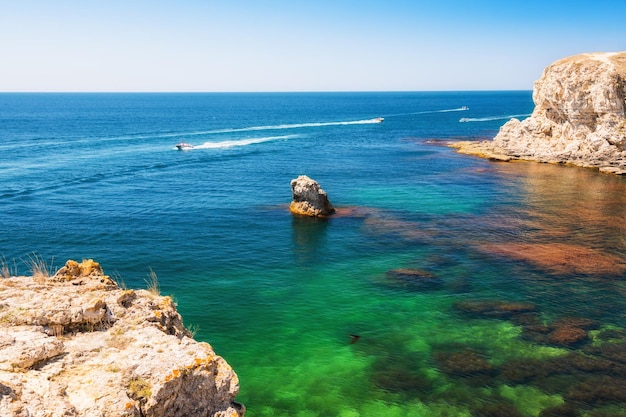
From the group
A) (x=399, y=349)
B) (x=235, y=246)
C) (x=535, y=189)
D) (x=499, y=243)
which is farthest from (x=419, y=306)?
(x=535, y=189)

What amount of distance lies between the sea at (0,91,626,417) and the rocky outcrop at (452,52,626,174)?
18.4 ft

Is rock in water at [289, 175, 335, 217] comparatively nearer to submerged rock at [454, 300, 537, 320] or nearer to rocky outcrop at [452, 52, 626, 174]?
submerged rock at [454, 300, 537, 320]

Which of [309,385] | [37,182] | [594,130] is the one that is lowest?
[309,385]

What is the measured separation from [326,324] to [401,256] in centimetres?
1467

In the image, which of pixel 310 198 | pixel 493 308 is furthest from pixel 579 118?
pixel 493 308

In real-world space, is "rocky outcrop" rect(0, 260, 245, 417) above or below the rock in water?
above

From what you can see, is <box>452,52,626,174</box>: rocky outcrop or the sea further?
<box>452,52,626,174</box>: rocky outcrop

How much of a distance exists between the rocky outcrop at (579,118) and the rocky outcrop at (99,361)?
8657 cm

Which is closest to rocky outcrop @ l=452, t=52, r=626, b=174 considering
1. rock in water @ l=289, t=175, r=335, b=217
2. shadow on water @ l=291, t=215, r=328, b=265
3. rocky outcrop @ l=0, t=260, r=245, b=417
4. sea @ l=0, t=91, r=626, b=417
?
sea @ l=0, t=91, r=626, b=417

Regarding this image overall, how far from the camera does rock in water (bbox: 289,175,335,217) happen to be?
57469mm

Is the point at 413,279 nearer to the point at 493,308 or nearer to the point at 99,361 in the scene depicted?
the point at 493,308

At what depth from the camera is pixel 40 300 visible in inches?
546

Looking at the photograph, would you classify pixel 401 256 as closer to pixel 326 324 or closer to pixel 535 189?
pixel 326 324

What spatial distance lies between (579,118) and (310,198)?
2370 inches
